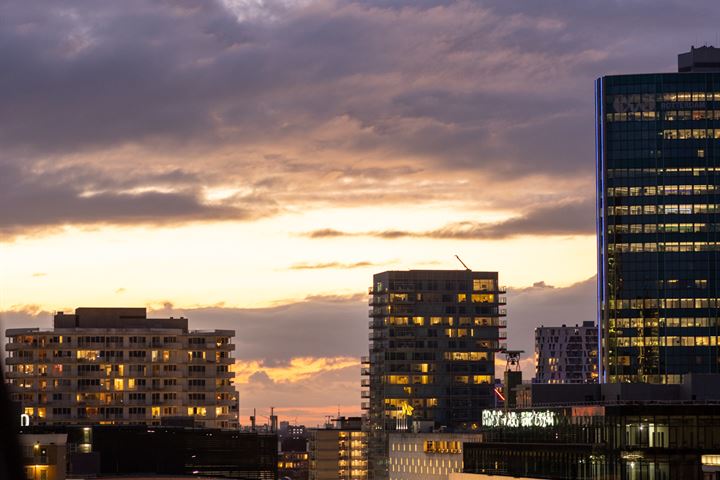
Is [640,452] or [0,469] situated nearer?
[0,469]

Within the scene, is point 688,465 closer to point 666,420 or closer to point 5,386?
point 666,420

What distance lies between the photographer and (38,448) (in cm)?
17925

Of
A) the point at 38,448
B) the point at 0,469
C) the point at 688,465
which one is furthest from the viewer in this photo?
the point at 688,465

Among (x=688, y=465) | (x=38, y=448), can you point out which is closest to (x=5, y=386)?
(x=38, y=448)

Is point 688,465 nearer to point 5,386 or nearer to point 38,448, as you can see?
point 38,448

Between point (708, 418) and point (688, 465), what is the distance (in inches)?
281

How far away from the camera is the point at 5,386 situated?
4.37 meters

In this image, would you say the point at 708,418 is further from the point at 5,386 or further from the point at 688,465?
the point at 5,386

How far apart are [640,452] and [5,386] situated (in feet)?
653

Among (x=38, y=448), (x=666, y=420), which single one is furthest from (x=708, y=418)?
(x=38, y=448)

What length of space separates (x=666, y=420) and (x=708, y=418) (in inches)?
202

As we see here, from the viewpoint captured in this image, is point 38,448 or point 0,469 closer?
point 0,469

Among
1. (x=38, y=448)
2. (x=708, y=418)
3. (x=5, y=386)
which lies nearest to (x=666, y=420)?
(x=708, y=418)

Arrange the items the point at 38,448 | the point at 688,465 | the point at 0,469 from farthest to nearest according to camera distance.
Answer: the point at 688,465 → the point at 38,448 → the point at 0,469
